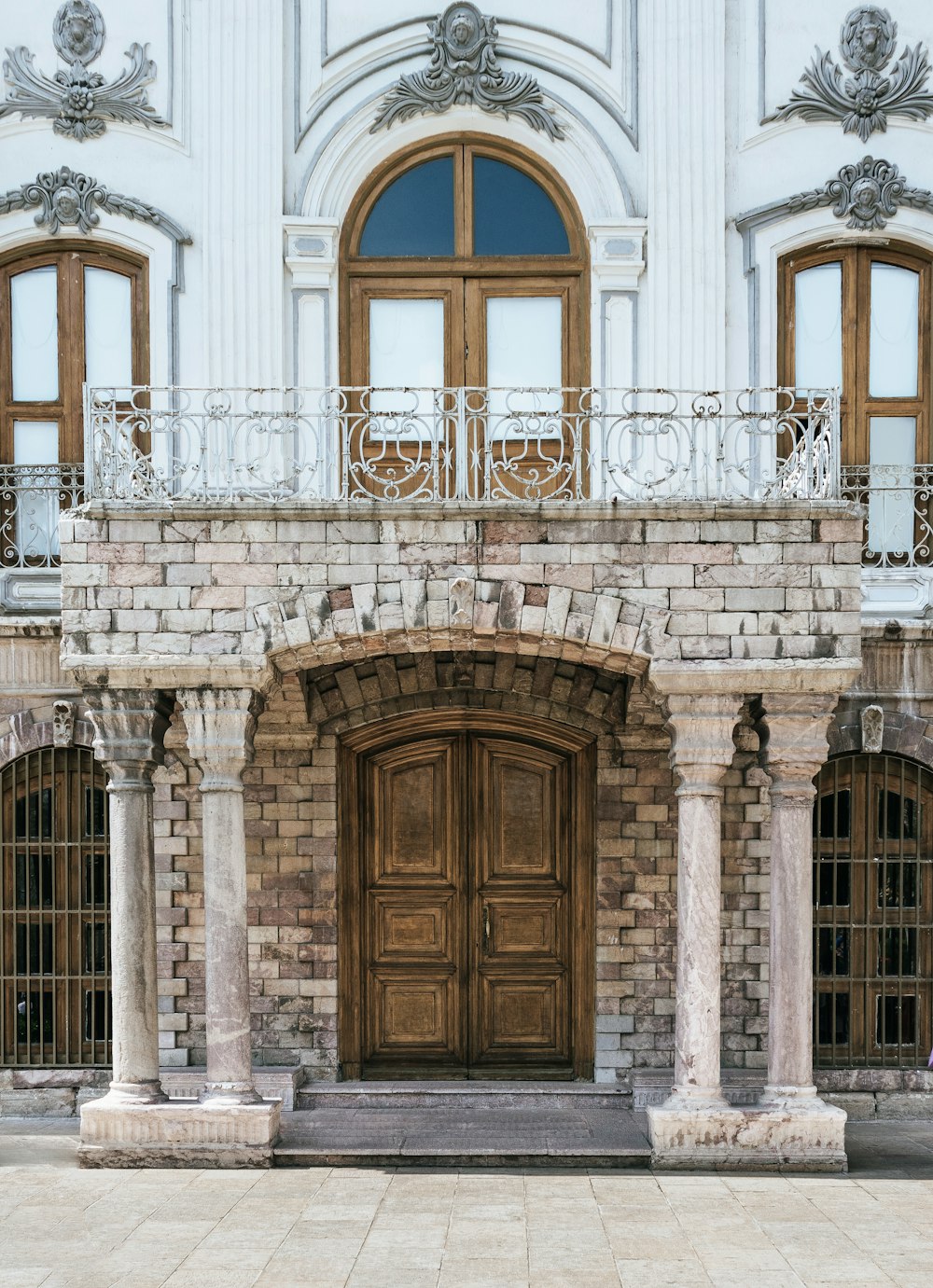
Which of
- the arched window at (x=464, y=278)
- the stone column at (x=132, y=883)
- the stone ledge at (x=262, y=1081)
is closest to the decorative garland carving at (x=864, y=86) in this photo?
the arched window at (x=464, y=278)

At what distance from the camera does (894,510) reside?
11.1 metres

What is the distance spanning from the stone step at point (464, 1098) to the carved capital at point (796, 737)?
287cm

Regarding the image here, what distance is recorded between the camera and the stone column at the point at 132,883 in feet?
30.5

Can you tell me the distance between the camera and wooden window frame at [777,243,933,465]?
36.9 feet

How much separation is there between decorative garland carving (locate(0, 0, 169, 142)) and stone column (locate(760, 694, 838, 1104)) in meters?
6.56

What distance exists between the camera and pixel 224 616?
30.2 ft

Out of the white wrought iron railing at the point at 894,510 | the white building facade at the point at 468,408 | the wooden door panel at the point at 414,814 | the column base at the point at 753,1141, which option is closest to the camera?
the column base at the point at 753,1141

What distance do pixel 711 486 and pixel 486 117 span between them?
336 centimetres

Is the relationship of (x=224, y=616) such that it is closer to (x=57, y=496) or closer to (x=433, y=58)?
(x=57, y=496)

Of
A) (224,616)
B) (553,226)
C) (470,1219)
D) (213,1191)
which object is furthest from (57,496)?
(470,1219)

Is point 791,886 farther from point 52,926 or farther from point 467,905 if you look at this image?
point 52,926

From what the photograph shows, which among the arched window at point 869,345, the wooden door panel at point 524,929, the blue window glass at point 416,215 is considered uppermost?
the blue window glass at point 416,215

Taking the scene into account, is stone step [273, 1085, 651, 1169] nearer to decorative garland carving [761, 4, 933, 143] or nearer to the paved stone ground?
the paved stone ground

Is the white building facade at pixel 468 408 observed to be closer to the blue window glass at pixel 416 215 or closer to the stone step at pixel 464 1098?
the blue window glass at pixel 416 215
